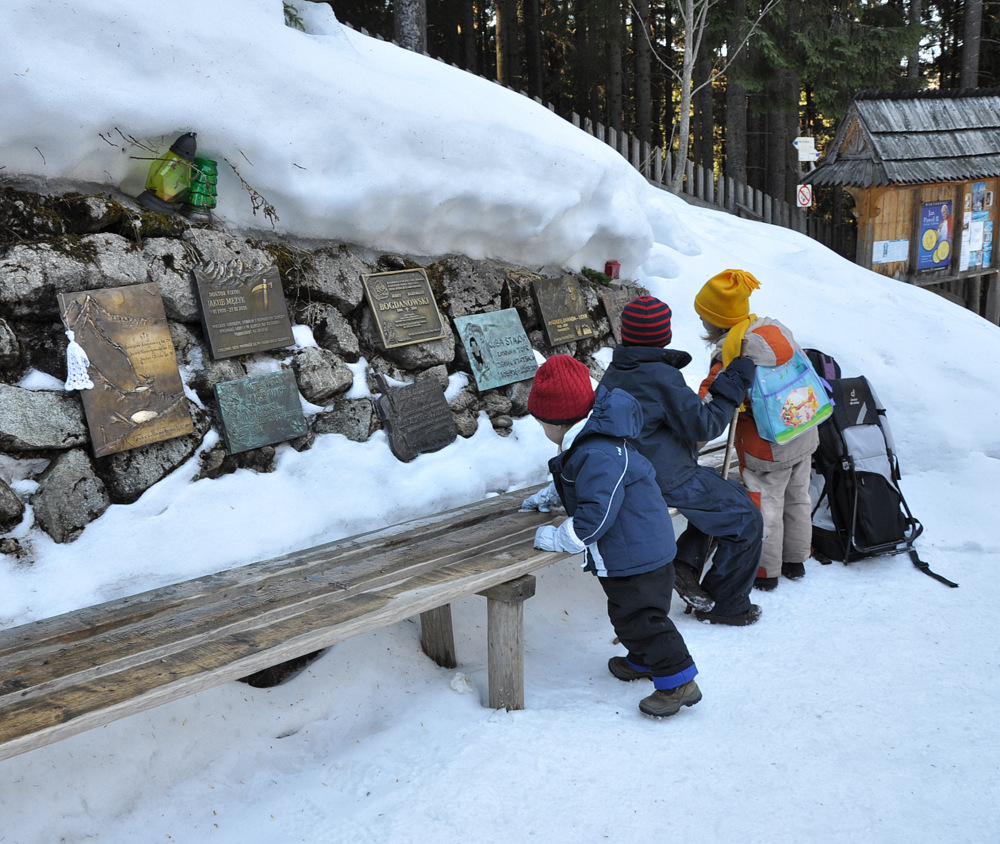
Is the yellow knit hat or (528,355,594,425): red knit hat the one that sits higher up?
the yellow knit hat

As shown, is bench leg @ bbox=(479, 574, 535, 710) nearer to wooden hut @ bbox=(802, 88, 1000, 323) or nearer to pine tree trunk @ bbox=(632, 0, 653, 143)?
wooden hut @ bbox=(802, 88, 1000, 323)

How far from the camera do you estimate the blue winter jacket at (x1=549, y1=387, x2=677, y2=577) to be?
2.70 metres

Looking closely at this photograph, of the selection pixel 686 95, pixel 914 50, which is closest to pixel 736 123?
pixel 914 50

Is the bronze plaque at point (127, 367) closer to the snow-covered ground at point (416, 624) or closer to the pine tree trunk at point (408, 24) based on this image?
the snow-covered ground at point (416, 624)

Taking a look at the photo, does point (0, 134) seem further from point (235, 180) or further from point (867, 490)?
point (867, 490)

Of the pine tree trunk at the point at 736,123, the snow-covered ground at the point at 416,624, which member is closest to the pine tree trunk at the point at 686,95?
the pine tree trunk at the point at 736,123

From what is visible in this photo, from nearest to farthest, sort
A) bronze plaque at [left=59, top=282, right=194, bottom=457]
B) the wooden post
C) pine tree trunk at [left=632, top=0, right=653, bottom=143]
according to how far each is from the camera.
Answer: bronze plaque at [left=59, top=282, right=194, bottom=457]
the wooden post
pine tree trunk at [left=632, top=0, right=653, bottom=143]

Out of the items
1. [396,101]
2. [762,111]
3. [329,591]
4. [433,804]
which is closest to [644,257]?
[396,101]

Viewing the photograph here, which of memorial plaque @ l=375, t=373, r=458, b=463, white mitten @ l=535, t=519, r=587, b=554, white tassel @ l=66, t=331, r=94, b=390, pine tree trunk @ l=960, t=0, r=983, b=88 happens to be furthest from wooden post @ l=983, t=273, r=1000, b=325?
white tassel @ l=66, t=331, r=94, b=390

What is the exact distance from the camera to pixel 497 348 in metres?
4.89

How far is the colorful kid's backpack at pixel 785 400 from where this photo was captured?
3.78 metres

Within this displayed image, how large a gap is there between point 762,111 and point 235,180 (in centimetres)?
1179

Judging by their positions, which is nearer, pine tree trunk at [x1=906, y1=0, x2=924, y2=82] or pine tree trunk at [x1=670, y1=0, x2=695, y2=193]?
pine tree trunk at [x1=670, y1=0, x2=695, y2=193]

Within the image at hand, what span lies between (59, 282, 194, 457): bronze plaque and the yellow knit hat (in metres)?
2.44
